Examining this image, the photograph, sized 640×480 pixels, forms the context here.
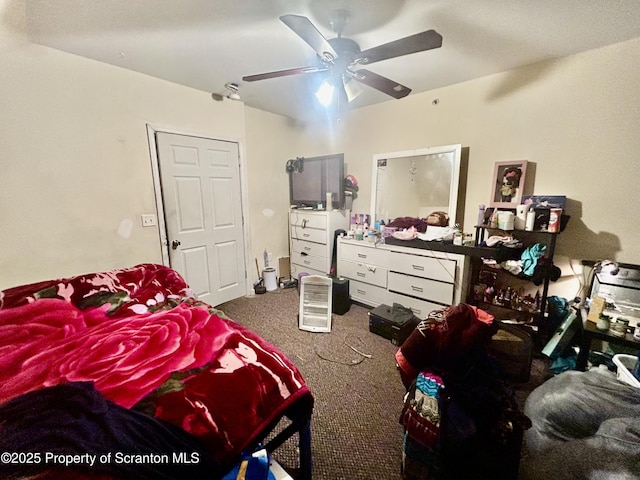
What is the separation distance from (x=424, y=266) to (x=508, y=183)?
1.04 m

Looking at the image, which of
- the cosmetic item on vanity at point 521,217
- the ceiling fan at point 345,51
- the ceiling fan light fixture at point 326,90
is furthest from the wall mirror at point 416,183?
the ceiling fan light fixture at point 326,90

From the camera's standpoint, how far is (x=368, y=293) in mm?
2936

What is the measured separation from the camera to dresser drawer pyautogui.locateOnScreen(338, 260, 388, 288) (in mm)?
2788

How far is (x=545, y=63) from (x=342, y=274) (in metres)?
2.65

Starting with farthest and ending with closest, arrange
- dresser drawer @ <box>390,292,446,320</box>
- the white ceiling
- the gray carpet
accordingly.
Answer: dresser drawer @ <box>390,292,446,320</box> < the white ceiling < the gray carpet

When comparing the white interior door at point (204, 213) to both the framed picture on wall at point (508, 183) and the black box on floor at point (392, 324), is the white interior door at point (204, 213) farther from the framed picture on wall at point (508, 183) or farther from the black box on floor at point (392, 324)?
the framed picture on wall at point (508, 183)

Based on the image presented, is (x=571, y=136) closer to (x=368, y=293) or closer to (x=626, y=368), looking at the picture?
(x=626, y=368)

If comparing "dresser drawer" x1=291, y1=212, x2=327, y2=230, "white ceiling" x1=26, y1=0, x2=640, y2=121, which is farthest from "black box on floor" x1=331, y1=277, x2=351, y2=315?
"white ceiling" x1=26, y1=0, x2=640, y2=121

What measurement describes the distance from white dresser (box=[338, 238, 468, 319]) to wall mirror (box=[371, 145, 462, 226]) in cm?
48

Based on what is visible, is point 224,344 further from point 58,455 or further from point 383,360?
point 383,360

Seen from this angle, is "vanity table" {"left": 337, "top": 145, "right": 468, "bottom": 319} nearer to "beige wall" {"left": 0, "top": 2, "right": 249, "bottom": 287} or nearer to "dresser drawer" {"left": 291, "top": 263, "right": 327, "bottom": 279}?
"dresser drawer" {"left": 291, "top": 263, "right": 327, "bottom": 279}

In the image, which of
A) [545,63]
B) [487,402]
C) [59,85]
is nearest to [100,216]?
[59,85]

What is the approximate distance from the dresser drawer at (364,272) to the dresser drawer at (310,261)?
27cm

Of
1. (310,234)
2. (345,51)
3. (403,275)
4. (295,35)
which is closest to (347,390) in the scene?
(403,275)
